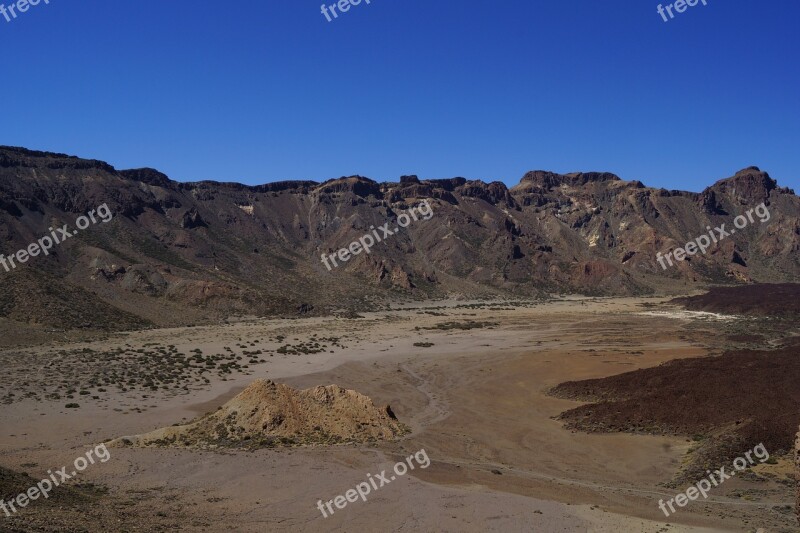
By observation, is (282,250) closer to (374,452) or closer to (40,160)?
(40,160)

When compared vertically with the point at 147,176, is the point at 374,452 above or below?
below

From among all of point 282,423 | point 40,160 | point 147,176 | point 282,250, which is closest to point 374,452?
point 282,423

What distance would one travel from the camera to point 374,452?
2488 centimetres

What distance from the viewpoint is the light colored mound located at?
2502 cm

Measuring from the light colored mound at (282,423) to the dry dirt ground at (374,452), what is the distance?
1.13m

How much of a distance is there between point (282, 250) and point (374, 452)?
396ft

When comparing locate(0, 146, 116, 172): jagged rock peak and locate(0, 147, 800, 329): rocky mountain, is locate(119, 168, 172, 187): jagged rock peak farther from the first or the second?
locate(0, 146, 116, 172): jagged rock peak

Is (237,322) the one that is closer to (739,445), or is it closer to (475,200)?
(739,445)

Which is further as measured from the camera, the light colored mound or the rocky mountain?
the rocky mountain

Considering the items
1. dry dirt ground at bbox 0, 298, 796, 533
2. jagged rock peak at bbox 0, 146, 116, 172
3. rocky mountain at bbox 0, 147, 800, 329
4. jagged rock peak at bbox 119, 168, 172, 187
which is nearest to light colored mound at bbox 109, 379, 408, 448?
dry dirt ground at bbox 0, 298, 796, 533

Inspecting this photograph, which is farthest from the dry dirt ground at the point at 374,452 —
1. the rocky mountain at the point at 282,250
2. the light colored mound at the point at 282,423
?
the rocky mountain at the point at 282,250

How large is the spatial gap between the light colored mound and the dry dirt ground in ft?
3.71

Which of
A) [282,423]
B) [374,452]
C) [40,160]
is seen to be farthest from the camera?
[40,160]

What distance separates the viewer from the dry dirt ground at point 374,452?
17.7m
